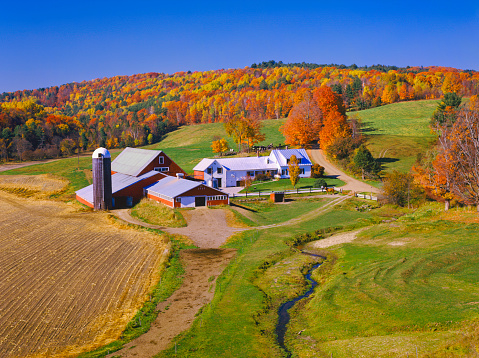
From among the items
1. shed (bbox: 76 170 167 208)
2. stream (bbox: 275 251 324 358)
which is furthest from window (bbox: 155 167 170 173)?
stream (bbox: 275 251 324 358)

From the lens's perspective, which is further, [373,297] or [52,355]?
[373,297]

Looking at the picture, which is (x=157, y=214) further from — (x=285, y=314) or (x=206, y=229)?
(x=285, y=314)

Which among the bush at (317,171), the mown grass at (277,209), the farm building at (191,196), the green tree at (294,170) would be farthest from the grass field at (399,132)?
the farm building at (191,196)

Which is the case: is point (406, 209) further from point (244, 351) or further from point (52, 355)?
point (52, 355)

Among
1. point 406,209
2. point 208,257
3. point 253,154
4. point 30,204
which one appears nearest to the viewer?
point 208,257

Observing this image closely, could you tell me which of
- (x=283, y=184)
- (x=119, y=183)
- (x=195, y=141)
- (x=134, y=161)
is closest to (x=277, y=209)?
(x=283, y=184)

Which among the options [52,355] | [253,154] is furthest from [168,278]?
[253,154]

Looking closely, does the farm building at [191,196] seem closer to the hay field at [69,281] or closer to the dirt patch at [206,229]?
the dirt patch at [206,229]
